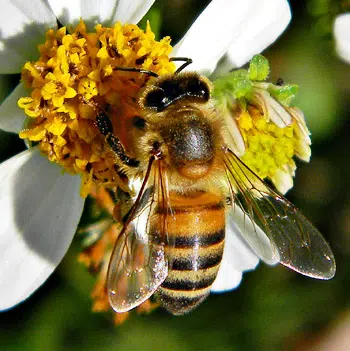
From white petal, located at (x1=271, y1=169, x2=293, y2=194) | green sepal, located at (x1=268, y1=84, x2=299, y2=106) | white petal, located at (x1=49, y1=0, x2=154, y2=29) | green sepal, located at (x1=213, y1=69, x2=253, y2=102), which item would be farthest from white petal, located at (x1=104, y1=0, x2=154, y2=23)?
white petal, located at (x1=271, y1=169, x2=293, y2=194)

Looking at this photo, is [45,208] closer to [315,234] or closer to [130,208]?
[130,208]

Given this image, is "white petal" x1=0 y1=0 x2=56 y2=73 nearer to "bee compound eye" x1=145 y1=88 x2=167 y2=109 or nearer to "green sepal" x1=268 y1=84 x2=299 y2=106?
"bee compound eye" x1=145 y1=88 x2=167 y2=109

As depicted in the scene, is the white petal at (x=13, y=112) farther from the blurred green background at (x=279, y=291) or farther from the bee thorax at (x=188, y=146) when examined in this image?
the blurred green background at (x=279, y=291)

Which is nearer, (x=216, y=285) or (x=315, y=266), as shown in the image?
(x=315, y=266)

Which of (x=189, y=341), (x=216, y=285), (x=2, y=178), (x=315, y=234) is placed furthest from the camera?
(x=189, y=341)

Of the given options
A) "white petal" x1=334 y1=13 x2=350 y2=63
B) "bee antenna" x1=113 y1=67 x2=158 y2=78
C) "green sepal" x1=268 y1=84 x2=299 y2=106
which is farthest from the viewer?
"white petal" x1=334 y1=13 x2=350 y2=63

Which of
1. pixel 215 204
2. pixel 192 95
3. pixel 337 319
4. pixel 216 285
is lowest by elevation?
pixel 337 319

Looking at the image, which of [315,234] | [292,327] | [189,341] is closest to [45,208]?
[315,234]
